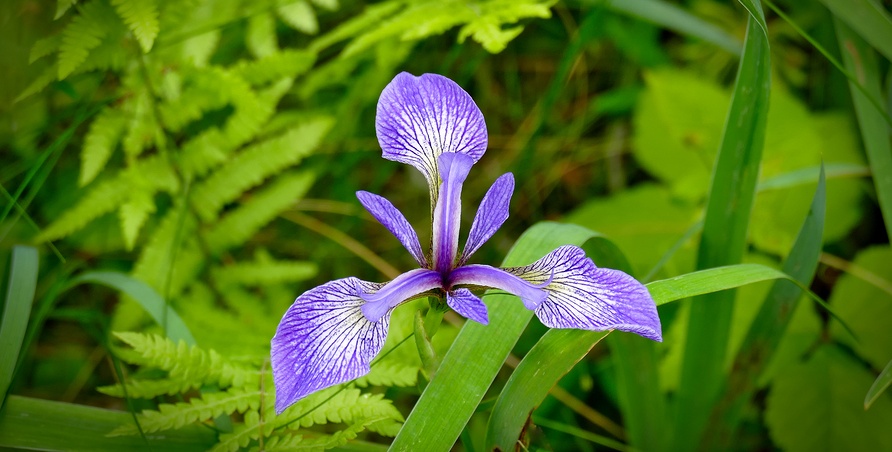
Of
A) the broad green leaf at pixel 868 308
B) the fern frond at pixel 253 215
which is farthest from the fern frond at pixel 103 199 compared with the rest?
the broad green leaf at pixel 868 308

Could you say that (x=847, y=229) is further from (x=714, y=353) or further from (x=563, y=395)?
(x=563, y=395)

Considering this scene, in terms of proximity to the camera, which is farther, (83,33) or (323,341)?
(83,33)

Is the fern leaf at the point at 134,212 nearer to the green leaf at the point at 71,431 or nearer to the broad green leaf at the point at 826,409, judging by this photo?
the green leaf at the point at 71,431

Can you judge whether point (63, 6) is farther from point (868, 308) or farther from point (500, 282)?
point (868, 308)

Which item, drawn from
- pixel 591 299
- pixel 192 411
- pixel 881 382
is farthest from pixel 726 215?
pixel 192 411

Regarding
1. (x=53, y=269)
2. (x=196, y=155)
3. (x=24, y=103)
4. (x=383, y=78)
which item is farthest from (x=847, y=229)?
(x=53, y=269)

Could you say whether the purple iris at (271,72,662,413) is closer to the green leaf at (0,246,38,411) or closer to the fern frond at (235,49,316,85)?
the green leaf at (0,246,38,411)
